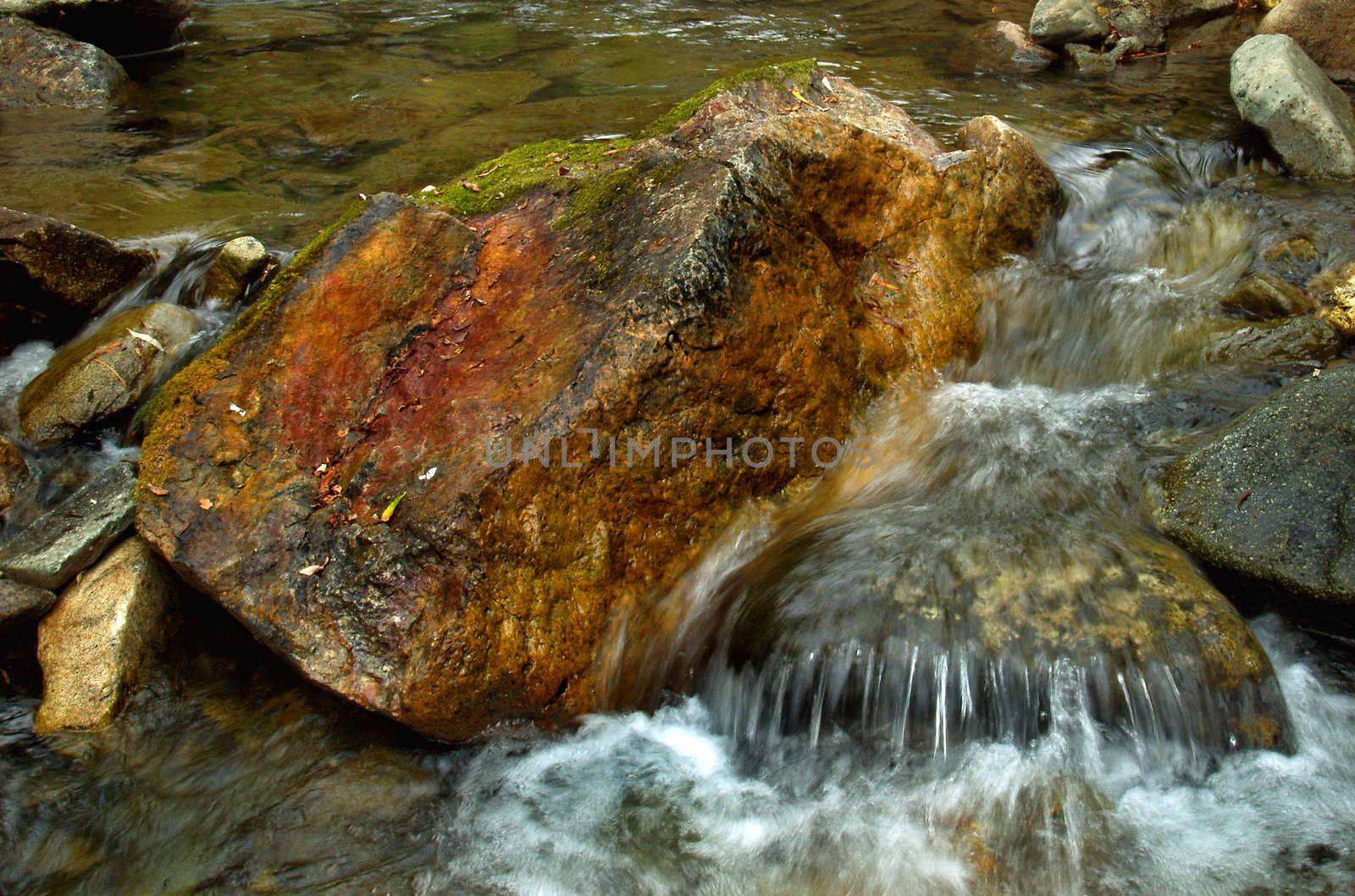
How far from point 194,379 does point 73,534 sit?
100 centimetres

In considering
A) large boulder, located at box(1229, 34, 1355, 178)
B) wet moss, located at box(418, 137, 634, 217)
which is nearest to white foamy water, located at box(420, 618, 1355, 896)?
wet moss, located at box(418, 137, 634, 217)

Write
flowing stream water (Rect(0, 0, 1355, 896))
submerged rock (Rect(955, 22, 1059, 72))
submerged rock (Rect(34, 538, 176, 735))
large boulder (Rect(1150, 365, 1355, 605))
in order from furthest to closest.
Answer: submerged rock (Rect(955, 22, 1059, 72)) → submerged rock (Rect(34, 538, 176, 735)) → large boulder (Rect(1150, 365, 1355, 605)) → flowing stream water (Rect(0, 0, 1355, 896))

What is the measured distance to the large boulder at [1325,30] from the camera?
9.10 meters

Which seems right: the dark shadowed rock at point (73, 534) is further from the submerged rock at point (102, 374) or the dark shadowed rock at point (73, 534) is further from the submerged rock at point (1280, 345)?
the submerged rock at point (1280, 345)

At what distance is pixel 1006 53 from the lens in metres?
11.2

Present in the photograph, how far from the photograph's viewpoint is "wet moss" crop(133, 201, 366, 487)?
439cm

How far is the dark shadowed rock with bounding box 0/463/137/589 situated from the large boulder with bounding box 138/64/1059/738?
472mm

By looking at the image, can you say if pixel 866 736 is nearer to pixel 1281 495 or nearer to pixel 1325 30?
pixel 1281 495

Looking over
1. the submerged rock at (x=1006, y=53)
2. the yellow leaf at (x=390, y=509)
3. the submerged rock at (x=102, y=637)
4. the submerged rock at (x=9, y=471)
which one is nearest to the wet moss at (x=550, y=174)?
the yellow leaf at (x=390, y=509)

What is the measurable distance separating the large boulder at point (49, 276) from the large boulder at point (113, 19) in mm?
7141

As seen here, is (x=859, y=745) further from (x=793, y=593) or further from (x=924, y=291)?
(x=924, y=291)

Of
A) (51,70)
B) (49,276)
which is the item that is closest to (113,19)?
(51,70)

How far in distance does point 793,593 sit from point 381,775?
2.05m

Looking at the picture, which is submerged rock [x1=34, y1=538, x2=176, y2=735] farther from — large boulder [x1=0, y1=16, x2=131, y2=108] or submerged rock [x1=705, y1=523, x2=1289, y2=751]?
large boulder [x1=0, y1=16, x2=131, y2=108]
